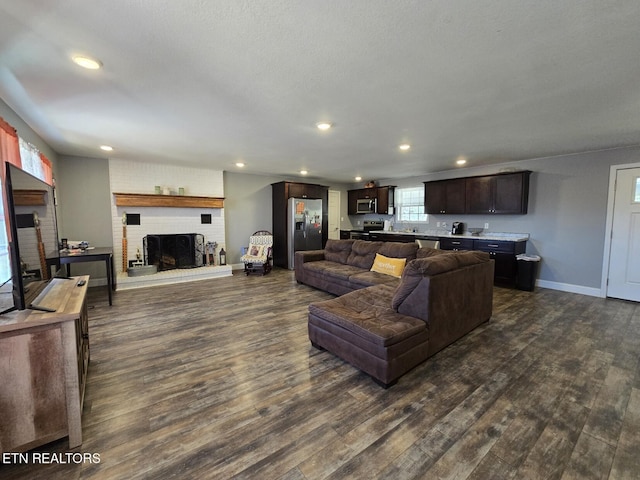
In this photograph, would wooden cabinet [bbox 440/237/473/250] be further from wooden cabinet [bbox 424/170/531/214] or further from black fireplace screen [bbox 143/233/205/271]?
black fireplace screen [bbox 143/233/205/271]

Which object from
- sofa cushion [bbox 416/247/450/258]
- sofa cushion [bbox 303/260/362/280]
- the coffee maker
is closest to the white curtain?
sofa cushion [bbox 303/260/362/280]

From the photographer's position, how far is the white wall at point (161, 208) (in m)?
5.34

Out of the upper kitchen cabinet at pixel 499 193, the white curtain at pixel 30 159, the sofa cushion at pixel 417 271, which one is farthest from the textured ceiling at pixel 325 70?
the sofa cushion at pixel 417 271

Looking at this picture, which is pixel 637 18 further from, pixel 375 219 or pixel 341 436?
pixel 375 219

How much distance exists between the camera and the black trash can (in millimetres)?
4695

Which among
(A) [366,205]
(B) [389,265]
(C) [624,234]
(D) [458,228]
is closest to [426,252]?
(B) [389,265]

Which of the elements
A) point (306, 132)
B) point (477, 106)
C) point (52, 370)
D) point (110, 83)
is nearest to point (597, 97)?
point (477, 106)

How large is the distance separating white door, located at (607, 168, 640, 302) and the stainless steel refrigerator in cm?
555

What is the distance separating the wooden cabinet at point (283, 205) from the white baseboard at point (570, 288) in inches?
192

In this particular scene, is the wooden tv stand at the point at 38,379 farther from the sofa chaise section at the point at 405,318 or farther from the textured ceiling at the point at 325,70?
the sofa chaise section at the point at 405,318

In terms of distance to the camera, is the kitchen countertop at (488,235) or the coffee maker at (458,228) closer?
the kitchen countertop at (488,235)

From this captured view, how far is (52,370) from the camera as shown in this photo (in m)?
1.51

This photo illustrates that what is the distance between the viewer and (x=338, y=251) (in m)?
5.18

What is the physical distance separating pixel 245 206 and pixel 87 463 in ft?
19.2
